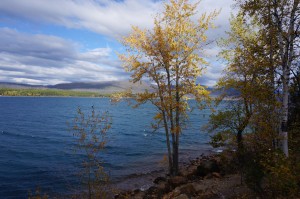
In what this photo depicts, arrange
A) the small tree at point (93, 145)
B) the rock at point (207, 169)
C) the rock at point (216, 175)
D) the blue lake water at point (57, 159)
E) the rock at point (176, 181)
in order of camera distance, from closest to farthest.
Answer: the small tree at point (93, 145) < the rock at point (176, 181) < the rock at point (216, 175) < the rock at point (207, 169) < the blue lake water at point (57, 159)

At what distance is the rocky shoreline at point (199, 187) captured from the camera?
15.1 metres

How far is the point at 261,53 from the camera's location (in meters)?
12.7

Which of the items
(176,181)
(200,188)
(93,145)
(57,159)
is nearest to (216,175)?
(176,181)

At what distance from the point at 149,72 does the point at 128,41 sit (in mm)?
3319

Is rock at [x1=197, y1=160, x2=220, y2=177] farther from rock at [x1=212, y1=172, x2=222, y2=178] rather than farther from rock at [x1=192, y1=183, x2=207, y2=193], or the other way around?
rock at [x1=192, y1=183, x2=207, y2=193]

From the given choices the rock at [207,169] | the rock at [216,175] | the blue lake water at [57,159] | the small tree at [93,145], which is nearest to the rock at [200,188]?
the rock at [216,175]

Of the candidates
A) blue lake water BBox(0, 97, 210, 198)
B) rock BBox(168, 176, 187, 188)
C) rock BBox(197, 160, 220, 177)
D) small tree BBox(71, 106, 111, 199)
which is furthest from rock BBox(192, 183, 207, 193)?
small tree BBox(71, 106, 111, 199)

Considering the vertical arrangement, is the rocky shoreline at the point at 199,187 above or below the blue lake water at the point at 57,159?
above

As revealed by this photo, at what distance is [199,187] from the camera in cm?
1788

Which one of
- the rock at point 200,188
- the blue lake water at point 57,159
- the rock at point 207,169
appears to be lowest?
the blue lake water at point 57,159

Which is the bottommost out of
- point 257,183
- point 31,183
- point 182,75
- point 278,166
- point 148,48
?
point 31,183

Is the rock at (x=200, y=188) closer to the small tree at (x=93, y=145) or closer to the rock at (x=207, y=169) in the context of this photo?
the rock at (x=207, y=169)

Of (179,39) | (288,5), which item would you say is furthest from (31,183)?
(288,5)

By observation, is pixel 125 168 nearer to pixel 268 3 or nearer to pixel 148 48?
pixel 148 48
